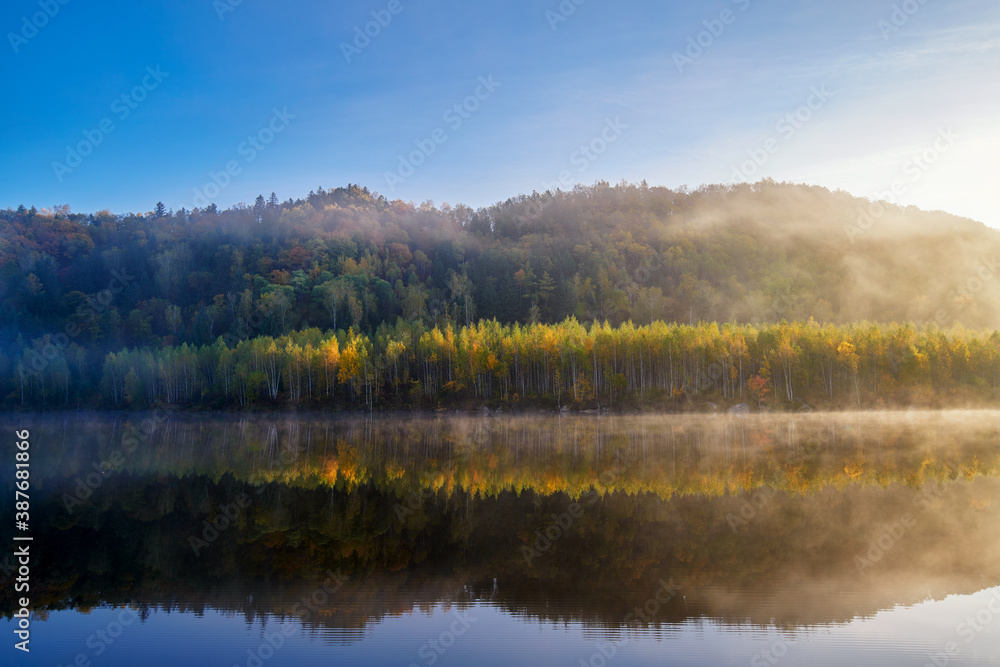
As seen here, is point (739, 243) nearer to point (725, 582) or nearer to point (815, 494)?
point (815, 494)

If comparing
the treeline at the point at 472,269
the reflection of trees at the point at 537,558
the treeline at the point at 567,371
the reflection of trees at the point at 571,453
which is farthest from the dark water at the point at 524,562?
the treeline at the point at 472,269

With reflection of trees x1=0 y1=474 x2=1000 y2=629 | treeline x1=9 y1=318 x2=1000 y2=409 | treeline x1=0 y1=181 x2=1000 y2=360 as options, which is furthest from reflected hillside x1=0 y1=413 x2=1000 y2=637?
treeline x1=0 y1=181 x2=1000 y2=360

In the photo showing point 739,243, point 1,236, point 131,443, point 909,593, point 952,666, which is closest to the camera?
point 952,666

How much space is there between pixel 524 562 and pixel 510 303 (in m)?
94.2

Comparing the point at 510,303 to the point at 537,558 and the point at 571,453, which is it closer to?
the point at 571,453

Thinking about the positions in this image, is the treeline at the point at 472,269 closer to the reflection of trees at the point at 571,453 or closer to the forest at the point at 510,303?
the forest at the point at 510,303

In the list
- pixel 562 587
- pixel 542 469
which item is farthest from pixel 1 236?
pixel 562 587

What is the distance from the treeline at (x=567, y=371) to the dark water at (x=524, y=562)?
118 feet

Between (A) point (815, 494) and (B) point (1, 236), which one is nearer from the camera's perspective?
(A) point (815, 494)

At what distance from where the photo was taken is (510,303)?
110 metres

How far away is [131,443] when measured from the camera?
1885 inches

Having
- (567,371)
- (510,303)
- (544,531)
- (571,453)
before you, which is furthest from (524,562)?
(510,303)

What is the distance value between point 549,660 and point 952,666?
23.0ft

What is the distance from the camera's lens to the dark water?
11.8 metres
